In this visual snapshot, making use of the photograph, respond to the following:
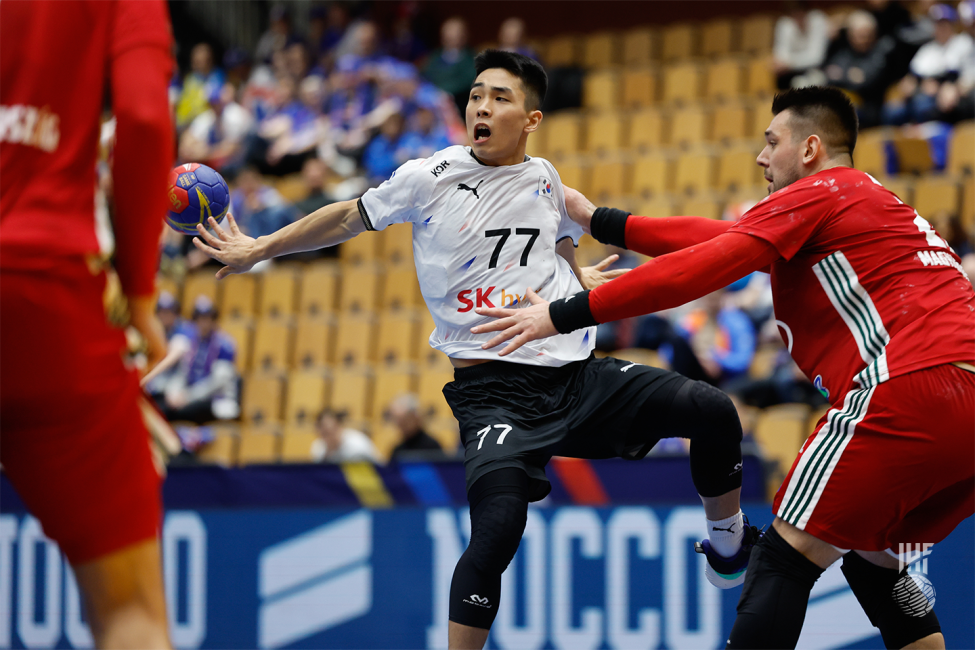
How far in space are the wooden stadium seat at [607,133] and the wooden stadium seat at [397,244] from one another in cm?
261

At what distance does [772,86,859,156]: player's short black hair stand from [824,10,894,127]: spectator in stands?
7.68 metres

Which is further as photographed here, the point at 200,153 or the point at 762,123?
the point at 200,153

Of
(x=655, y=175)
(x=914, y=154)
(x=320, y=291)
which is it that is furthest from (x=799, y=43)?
(x=320, y=291)

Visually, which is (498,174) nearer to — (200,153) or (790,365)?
(790,365)

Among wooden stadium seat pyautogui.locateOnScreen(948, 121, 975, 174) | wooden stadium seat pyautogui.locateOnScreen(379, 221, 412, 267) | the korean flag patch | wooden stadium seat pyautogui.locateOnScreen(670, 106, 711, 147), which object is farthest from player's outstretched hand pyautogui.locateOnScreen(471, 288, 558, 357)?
wooden stadium seat pyautogui.locateOnScreen(670, 106, 711, 147)

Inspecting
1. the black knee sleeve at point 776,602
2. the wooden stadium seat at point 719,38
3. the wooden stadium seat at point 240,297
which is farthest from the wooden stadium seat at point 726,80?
the black knee sleeve at point 776,602

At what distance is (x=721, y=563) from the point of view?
4668 mm

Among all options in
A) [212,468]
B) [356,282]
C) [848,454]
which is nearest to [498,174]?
[848,454]

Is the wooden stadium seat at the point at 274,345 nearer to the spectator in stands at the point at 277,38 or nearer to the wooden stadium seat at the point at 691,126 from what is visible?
the wooden stadium seat at the point at 691,126

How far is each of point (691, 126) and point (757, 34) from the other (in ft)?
7.48

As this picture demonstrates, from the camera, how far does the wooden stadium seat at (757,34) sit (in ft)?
45.7

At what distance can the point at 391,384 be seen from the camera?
35.5ft

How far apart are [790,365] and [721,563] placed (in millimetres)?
4466
